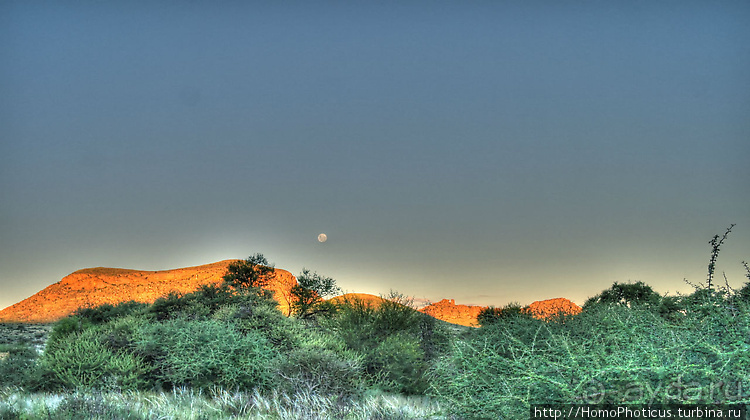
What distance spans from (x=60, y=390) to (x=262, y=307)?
1015cm

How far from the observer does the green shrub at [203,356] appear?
20156 mm

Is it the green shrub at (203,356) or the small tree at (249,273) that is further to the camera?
the small tree at (249,273)

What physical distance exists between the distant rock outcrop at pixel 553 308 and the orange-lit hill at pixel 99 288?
243ft

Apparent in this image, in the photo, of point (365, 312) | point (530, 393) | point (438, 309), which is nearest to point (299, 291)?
point (438, 309)

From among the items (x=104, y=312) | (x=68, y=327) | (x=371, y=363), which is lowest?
(x=371, y=363)

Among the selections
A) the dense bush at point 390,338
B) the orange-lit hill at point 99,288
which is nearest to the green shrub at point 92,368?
the dense bush at point 390,338

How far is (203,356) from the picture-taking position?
2061cm

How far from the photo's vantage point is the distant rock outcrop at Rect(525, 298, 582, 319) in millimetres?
18484

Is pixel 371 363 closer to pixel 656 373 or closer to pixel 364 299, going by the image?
pixel 364 299

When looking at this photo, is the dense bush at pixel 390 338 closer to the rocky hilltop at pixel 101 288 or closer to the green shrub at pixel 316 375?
the green shrub at pixel 316 375

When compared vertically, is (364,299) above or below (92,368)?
above

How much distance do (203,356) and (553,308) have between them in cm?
1456

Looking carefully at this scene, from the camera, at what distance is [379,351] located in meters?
26.0

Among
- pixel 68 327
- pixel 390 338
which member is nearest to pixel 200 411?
pixel 390 338
